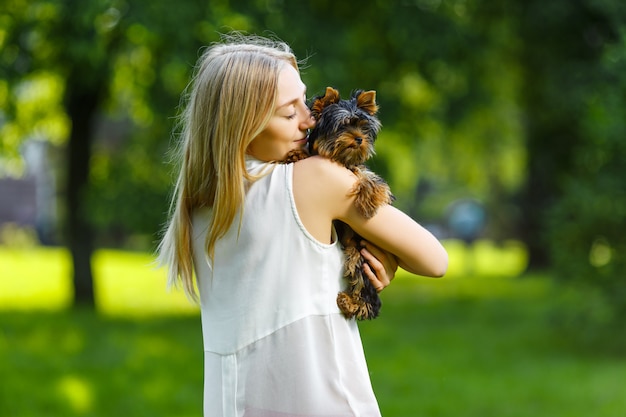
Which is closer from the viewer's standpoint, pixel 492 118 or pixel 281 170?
pixel 281 170

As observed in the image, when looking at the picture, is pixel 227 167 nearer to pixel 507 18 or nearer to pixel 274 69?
pixel 274 69

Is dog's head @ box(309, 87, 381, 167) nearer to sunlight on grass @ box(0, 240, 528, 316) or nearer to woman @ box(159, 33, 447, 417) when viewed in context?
woman @ box(159, 33, 447, 417)

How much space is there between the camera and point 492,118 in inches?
748

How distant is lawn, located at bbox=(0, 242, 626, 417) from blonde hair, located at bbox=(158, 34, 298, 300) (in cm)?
573

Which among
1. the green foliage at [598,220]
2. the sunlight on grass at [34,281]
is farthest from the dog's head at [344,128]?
the sunlight on grass at [34,281]

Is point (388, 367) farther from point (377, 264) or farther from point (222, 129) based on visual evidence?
point (222, 129)

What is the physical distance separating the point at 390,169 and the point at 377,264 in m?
11.7

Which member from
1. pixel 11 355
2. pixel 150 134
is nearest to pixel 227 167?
pixel 11 355

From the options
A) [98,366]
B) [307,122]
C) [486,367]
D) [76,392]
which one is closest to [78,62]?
[98,366]

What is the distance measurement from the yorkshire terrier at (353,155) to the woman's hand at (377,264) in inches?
0.5

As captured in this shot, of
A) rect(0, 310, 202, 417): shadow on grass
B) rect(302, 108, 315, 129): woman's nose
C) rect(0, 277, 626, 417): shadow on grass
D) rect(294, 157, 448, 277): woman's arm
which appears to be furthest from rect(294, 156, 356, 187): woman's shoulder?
rect(0, 310, 202, 417): shadow on grass

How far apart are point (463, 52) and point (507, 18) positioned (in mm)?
2011

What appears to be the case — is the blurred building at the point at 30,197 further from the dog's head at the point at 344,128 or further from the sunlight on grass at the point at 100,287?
the dog's head at the point at 344,128

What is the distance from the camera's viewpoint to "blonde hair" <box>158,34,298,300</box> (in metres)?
2.36
